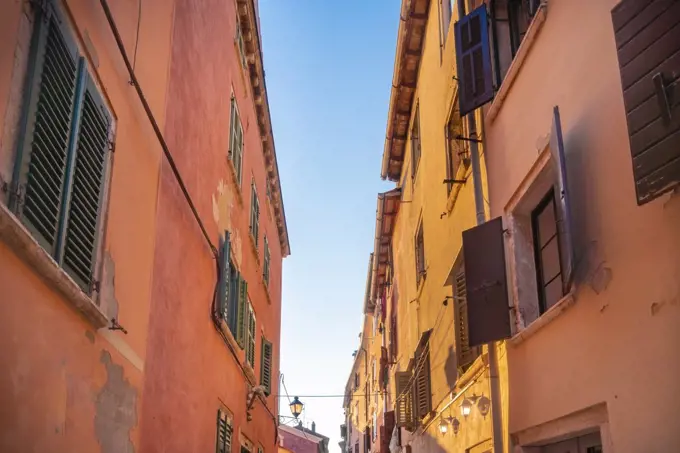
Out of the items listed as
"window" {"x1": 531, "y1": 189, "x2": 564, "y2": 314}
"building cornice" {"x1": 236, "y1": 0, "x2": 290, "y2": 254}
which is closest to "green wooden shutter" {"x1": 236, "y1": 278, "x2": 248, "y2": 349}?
"building cornice" {"x1": 236, "y1": 0, "x2": 290, "y2": 254}

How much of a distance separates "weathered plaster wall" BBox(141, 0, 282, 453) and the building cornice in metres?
1.13

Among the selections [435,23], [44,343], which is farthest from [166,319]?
[435,23]

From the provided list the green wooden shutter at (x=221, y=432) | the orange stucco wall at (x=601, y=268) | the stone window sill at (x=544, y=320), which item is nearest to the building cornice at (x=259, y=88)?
the green wooden shutter at (x=221, y=432)

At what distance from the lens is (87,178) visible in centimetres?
498

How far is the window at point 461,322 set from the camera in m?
9.51

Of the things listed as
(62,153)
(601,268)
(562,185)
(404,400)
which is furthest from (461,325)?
(404,400)

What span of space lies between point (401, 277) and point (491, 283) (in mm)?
11484

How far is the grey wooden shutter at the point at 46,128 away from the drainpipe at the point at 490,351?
5.09 m

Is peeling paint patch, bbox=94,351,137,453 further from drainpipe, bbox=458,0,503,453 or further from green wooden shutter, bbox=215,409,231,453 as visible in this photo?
green wooden shutter, bbox=215,409,231,453

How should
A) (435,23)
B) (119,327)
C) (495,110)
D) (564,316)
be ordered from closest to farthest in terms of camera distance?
(119,327), (564,316), (495,110), (435,23)

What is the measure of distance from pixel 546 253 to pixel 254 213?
9.20 meters

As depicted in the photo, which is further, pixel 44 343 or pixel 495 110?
pixel 495 110

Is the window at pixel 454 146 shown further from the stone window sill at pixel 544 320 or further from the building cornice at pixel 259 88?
the building cornice at pixel 259 88

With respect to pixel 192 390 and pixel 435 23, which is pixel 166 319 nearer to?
pixel 192 390
